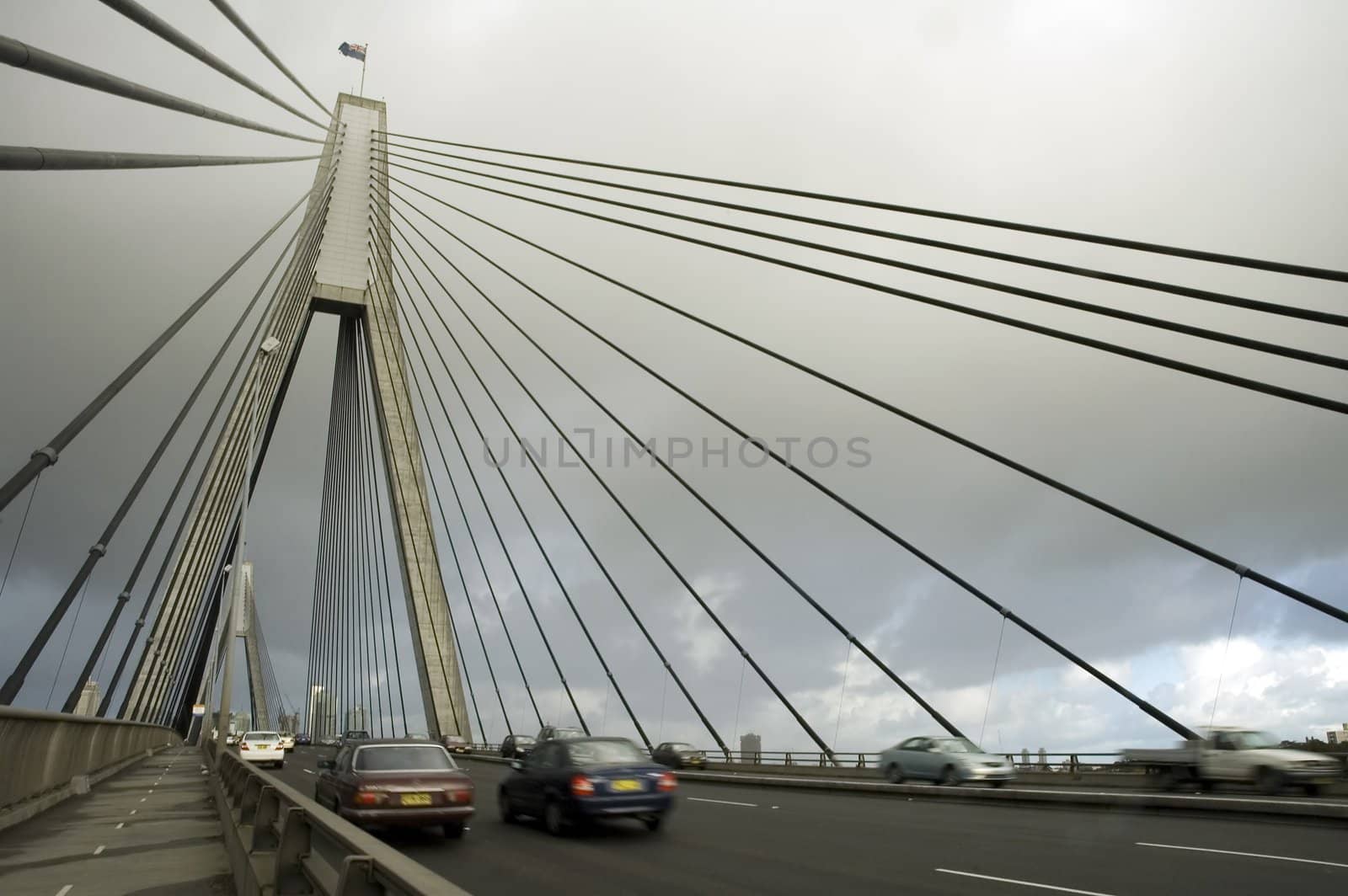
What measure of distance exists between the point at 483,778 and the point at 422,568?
29.2 feet

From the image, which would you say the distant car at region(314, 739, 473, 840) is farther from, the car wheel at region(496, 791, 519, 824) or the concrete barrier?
the concrete barrier

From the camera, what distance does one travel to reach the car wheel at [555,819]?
13336mm

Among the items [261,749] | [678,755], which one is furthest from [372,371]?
[678,755]

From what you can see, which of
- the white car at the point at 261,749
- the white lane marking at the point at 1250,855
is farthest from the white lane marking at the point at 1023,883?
the white car at the point at 261,749

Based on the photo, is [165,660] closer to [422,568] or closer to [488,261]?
[422,568]

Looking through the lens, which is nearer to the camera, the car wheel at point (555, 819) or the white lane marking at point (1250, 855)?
the white lane marking at point (1250, 855)

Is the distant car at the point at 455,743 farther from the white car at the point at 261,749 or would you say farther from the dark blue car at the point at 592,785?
the dark blue car at the point at 592,785

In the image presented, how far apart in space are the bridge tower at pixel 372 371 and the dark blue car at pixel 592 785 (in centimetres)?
1951

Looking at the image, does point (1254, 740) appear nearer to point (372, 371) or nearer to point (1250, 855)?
point (1250, 855)

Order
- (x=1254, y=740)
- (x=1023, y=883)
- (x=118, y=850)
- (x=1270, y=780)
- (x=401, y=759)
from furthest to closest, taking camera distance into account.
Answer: (x=1254, y=740)
(x=1270, y=780)
(x=401, y=759)
(x=118, y=850)
(x=1023, y=883)

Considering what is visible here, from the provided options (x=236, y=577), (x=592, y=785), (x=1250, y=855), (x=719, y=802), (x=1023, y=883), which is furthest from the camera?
(x=236, y=577)

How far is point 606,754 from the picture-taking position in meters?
13.7

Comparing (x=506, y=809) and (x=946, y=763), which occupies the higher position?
(x=946, y=763)

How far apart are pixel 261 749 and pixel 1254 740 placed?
29687 millimetres
